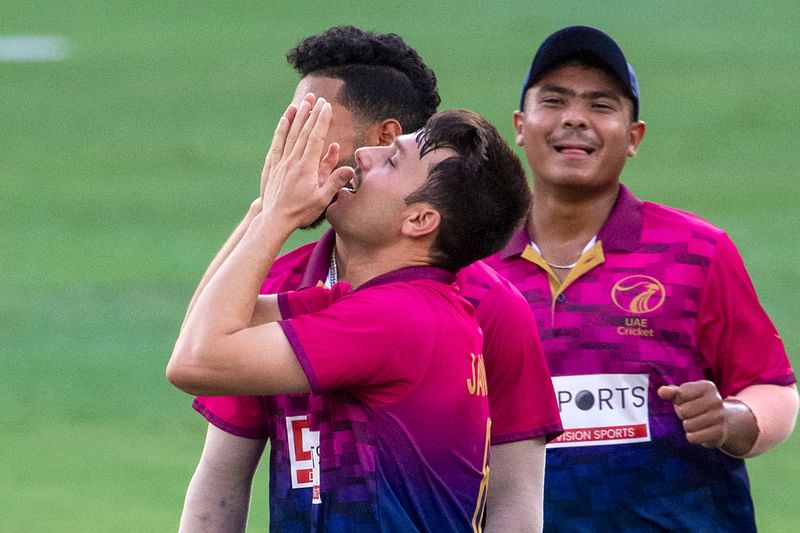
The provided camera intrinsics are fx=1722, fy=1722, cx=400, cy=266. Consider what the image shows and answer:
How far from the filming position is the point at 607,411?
4340mm

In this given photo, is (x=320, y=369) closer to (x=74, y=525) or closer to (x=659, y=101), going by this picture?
(x=74, y=525)

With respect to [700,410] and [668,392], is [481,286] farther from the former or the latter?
[700,410]

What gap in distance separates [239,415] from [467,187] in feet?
2.25

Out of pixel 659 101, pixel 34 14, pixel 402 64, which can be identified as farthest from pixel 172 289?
pixel 402 64

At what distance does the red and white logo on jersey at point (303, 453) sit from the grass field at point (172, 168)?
5.25 metres

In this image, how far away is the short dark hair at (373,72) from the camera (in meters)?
3.99

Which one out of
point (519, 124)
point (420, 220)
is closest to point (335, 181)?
point (420, 220)

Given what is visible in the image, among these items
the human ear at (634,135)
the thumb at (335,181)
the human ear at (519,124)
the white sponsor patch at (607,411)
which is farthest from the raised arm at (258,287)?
the human ear at (634,135)

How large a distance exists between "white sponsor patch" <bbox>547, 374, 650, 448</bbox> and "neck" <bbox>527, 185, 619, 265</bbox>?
42cm

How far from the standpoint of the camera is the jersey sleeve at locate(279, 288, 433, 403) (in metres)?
3.19

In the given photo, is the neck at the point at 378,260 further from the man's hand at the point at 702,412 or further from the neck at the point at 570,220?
the neck at the point at 570,220

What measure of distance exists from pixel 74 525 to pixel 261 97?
862cm

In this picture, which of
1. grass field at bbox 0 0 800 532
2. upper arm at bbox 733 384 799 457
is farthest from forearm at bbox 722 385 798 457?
grass field at bbox 0 0 800 532

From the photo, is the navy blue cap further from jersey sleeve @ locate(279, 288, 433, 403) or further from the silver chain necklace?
jersey sleeve @ locate(279, 288, 433, 403)
